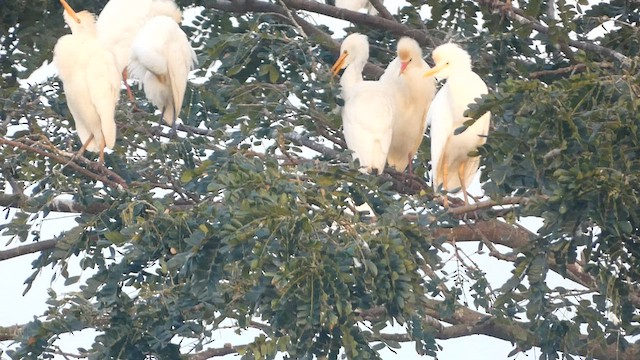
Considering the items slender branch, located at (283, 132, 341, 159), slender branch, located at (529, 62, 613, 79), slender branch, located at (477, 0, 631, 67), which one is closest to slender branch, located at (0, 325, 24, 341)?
slender branch, located at (283, 132, 341, 159)

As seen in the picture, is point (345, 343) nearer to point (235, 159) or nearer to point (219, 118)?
point (235, 159)

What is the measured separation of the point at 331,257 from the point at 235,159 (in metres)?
0.57

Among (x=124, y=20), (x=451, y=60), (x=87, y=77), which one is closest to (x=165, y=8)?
(x=124, y=20)

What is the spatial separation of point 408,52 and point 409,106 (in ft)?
1.88

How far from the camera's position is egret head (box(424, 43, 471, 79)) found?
18.6 ft

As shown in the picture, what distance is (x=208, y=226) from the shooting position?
399 centimetres

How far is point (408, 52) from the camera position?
632cm

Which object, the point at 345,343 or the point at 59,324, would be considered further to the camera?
the point at 59,324

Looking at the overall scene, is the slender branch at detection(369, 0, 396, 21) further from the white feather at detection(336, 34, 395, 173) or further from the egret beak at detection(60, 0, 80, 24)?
the egret beak at detection(60, 0, 80, 24)

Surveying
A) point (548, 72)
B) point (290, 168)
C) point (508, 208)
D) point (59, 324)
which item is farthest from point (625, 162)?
point (59, 324)

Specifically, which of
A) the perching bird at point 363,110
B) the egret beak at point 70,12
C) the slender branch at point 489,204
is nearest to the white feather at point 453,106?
the perching bird at point 363,110

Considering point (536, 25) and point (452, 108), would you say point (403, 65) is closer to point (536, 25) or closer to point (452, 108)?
point (452, 108)

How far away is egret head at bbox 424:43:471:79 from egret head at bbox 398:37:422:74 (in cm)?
56

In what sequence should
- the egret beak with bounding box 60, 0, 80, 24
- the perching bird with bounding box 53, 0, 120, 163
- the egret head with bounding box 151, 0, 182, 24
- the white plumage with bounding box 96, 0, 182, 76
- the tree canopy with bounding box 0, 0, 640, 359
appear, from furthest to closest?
the egret head with bounding box 151, 0, 182, 24 → the white plumage with bounding box 96, 0, 182, 76 → the egret beak with bounding box 60, 0, 80, 24 → the perching bird with bounding box 53, 0, 120, 163 → the tree canopy with bounding box 0, 0, 640, 359
